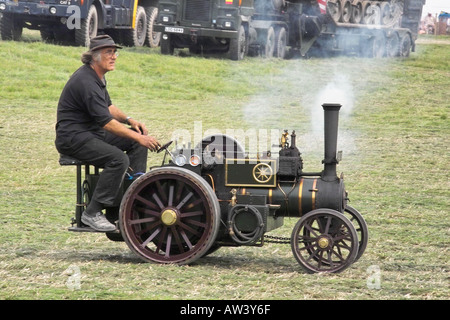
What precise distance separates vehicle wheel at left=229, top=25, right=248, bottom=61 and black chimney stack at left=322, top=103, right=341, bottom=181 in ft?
53.7

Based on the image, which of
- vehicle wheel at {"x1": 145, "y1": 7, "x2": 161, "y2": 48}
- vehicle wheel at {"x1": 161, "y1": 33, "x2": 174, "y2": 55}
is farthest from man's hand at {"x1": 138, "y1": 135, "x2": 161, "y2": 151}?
vehicle wheel at {"x1": 145, "y1": 7, "x2": 161, "y2": 48}

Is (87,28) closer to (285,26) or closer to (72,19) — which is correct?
(72,19)

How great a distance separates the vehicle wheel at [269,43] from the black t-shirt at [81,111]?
59.3ft

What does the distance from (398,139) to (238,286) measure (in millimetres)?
8174

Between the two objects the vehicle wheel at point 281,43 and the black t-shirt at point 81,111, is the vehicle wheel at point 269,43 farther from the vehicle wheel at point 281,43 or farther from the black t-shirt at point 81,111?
the black t-shirt at point 81,111

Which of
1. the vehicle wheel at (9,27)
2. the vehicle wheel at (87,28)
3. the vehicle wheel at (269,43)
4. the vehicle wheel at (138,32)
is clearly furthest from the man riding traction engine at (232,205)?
the vehicle wheel at (138,32)

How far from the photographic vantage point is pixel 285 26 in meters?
24.9

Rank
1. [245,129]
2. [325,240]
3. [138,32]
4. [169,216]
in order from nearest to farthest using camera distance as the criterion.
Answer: [325,240] < [169,216] < [245,129] < [138,32]

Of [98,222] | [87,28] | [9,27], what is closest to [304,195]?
[98,222]

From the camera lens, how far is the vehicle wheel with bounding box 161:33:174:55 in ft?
75.6

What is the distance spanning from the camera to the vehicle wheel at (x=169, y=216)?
20.7ft

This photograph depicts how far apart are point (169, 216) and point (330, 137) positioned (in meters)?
1.26

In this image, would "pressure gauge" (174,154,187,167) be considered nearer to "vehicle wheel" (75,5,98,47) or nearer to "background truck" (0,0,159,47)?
"background truck" (0,0,159,47)
